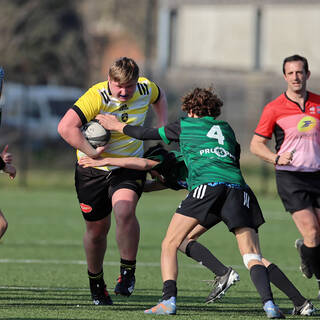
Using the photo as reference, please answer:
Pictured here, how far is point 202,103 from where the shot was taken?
729cm

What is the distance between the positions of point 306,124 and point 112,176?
175cm

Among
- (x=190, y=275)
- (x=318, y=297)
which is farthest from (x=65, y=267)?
(x=318, y=297)

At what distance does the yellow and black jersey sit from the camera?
7.72 m

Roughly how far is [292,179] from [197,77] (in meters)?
14.9

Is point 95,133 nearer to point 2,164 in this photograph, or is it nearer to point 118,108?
point 118,108

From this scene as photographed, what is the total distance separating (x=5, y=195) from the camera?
2061 cm

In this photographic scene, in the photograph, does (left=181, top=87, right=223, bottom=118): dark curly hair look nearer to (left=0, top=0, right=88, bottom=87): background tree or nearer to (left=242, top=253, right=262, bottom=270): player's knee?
(left=242, top=253, right=262, bottom=270): player's knee

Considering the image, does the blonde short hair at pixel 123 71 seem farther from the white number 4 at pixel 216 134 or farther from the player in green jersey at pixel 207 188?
the white number 4 at pixel 216 134

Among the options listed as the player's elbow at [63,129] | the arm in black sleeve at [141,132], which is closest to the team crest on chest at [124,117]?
the arm in black sleeve at [141,132]

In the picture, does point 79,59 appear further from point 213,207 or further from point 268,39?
point 213,207

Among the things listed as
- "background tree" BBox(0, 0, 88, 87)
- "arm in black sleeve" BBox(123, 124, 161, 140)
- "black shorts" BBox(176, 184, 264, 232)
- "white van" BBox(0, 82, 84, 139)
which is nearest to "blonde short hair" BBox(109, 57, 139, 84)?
"arm in black sleeve" BBox(123, 124, 161, 140)

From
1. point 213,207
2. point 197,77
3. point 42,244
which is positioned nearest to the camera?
point 213,207

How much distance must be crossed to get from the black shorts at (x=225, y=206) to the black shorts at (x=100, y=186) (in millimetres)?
778

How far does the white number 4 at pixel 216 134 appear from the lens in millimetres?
7207
